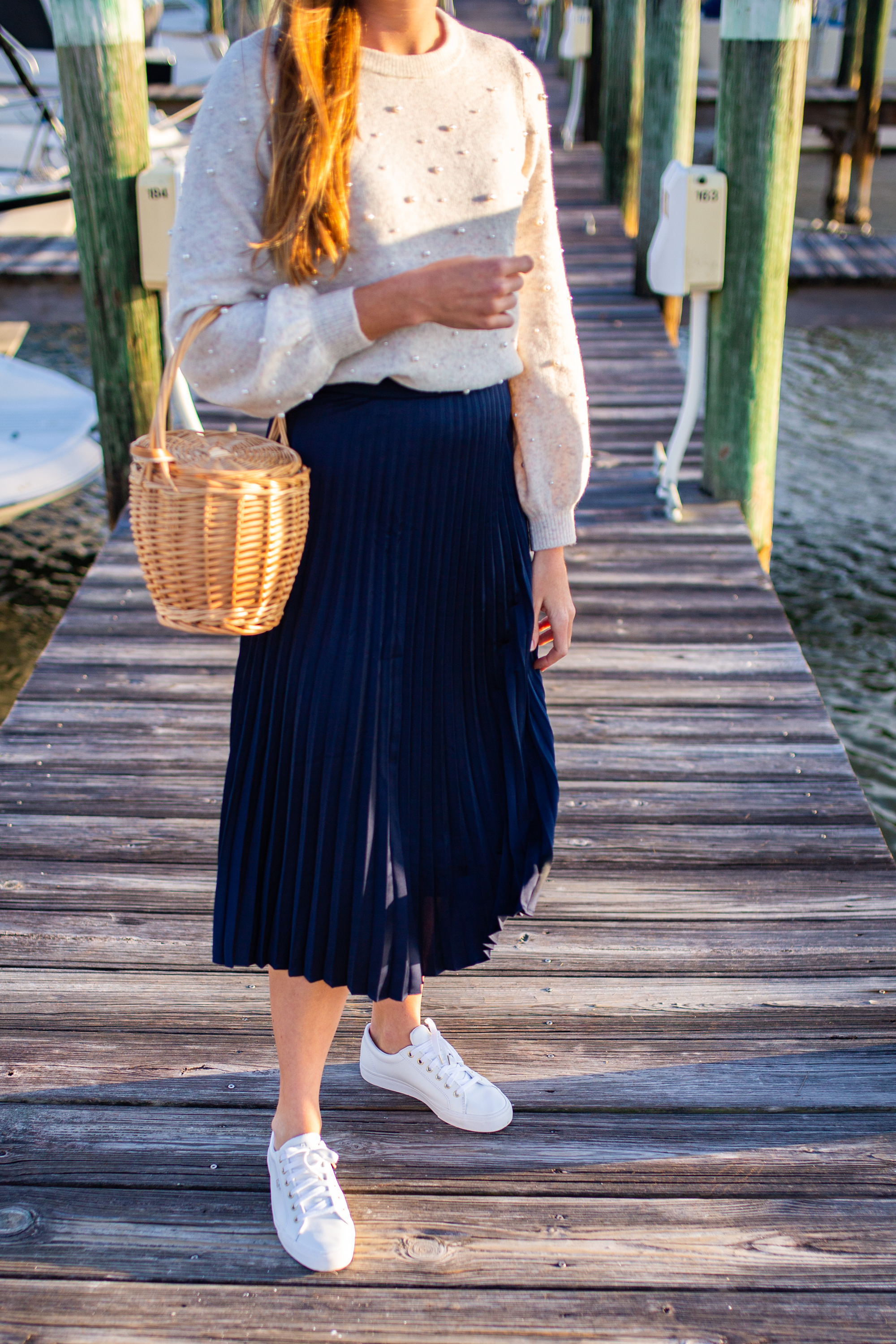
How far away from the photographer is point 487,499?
1586 millimetres

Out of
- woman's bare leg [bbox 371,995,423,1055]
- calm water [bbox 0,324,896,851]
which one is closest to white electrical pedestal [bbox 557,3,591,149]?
calm water [bbox 0,324,896,851]

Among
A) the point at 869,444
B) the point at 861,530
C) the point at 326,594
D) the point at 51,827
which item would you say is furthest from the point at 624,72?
the point at 326,594

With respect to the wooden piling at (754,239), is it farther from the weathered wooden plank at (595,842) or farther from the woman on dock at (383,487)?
the woman on dock at (383,487)

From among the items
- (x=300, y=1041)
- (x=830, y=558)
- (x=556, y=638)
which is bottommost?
(x=830, y=558)

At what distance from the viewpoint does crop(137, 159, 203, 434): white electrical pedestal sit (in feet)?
12.0

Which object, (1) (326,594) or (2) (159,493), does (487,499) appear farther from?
(2) (159,493)

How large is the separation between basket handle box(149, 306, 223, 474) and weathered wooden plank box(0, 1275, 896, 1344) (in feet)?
3.42

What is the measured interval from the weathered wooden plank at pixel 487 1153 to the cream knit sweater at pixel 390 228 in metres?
1.07

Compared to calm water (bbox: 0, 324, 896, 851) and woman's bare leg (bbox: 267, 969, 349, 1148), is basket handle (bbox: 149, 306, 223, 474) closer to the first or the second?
woman's bare leg (bbox: 267, 969, 349, 1148)

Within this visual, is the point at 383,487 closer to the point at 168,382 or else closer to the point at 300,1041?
Result: the point at 168,382

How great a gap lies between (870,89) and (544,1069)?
10.5m

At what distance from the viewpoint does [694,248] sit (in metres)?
3.81

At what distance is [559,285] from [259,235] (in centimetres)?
43

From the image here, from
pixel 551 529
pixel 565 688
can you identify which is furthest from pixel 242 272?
pixel 565 688
